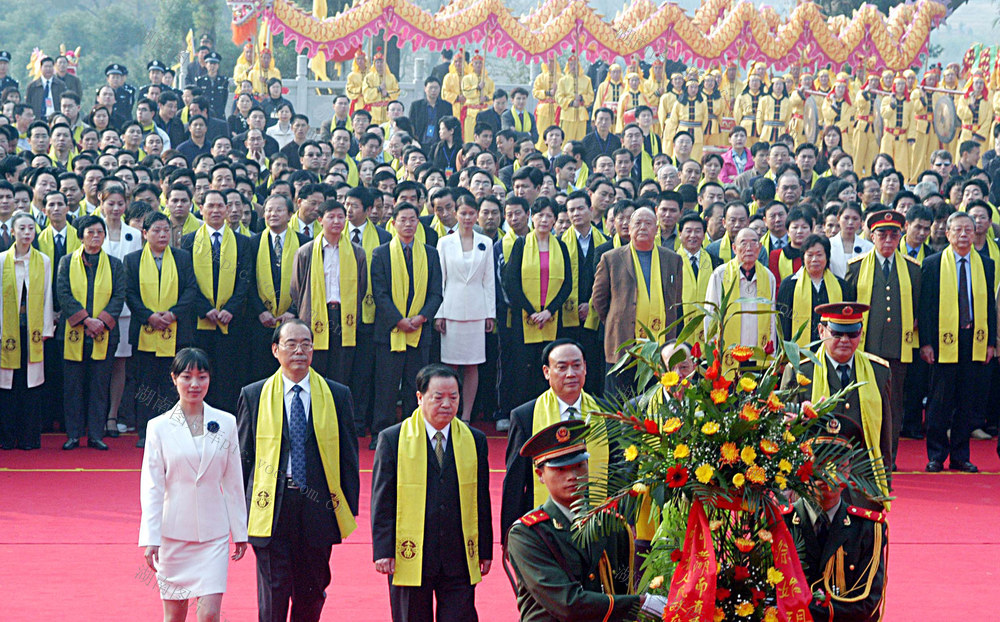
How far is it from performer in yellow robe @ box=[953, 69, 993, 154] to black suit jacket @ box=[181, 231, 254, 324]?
1316 centimetres

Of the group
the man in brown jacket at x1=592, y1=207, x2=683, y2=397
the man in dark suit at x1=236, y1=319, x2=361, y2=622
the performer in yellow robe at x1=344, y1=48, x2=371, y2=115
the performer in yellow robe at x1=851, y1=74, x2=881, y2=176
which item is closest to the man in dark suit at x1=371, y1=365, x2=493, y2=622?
the man in dark suit at x1=236, y1=319, x2=361, y2=622

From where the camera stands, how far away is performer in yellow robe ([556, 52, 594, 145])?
18875 mm

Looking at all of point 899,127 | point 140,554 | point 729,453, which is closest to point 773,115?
point 899,127

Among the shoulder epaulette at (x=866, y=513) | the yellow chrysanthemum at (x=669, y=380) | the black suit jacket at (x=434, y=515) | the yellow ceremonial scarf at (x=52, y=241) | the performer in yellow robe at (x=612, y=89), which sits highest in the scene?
the performer in yellow robe at (x=612, y=89)

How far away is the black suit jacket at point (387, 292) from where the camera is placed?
9.04 meters

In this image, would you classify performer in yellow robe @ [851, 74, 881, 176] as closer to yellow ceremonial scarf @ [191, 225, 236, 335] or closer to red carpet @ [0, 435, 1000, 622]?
red carpet @ [0, 435, 1000, 622]

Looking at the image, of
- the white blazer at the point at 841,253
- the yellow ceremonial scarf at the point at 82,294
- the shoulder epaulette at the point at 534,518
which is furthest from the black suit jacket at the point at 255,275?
the shoulder epaulette at the point at 534,518

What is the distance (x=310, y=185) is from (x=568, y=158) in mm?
3647

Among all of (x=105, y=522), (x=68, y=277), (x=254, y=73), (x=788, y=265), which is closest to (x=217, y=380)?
(x=68, y=277)

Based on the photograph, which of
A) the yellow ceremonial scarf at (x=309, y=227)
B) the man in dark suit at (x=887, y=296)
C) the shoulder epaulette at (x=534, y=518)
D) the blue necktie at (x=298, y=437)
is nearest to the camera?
the shoulder epaulette at (x=534, y=518)

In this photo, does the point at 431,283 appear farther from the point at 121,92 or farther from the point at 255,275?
the point at 121,92

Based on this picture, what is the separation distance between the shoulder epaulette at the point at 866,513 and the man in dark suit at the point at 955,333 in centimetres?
490

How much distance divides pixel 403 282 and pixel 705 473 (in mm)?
5862

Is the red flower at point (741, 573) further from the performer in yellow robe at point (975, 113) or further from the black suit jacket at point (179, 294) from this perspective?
the performer in yellow robe at point (975, 113)
